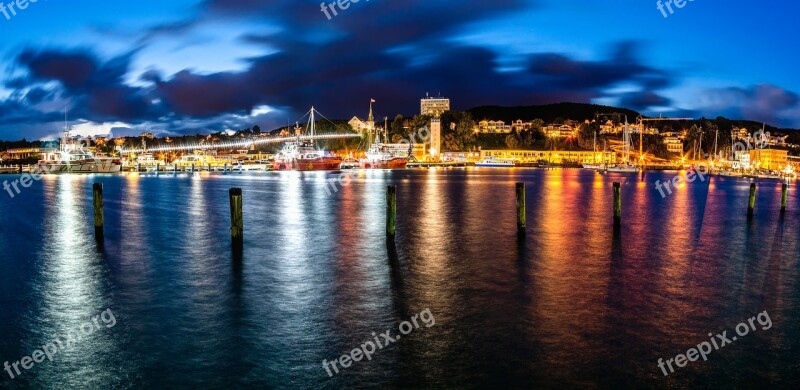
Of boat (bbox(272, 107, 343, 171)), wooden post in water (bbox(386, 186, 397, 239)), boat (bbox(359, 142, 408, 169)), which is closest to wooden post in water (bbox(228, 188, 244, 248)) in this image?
wooden post in water (bbox(386, 186, 397, 239))

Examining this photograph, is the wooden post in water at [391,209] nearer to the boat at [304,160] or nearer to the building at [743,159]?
the boat at [304,160]

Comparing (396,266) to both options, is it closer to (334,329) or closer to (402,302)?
(402,302)

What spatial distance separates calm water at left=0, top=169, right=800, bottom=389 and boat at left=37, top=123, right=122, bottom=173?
92215 mm

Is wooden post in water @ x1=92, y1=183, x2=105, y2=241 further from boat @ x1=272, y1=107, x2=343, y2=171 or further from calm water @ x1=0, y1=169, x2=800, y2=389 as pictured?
boat @ x1=272, y1=107, x2=343, y2=171

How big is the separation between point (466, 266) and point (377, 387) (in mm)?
9230

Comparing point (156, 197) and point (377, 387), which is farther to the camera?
point (156, 197)

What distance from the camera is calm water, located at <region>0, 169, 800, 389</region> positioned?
853cm

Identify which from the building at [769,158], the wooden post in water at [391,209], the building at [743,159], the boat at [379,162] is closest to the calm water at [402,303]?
the wooden post in water at [391,209]

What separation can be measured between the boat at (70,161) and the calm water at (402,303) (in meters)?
92.2

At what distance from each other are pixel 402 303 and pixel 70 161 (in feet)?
370

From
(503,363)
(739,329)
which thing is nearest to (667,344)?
(739,329)

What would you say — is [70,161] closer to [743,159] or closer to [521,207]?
[521,207]

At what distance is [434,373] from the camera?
8383 mm

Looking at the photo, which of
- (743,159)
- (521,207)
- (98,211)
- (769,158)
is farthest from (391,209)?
(769,158)
